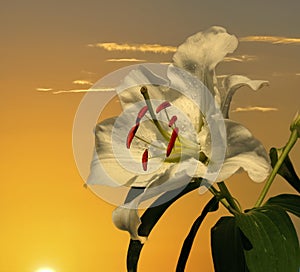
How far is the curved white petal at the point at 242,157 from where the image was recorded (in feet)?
1.98

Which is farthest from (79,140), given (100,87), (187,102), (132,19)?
(187,102)

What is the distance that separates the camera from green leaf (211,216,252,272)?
0.59m

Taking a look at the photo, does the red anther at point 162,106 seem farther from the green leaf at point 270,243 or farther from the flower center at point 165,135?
the green leaf at point 270,243

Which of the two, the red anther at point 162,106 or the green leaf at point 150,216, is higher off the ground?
the red anther at point 162,106

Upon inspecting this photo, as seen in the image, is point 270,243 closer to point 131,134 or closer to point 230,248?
point 230,248

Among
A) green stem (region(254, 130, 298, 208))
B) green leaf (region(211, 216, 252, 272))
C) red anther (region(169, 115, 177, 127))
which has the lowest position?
green leaf (region(211, 216, 252, 272))

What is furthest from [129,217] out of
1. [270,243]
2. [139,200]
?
[270,243]

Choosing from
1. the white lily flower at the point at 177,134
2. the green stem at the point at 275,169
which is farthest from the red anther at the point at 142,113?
the green stem at the point at 275,169

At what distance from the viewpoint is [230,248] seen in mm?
597

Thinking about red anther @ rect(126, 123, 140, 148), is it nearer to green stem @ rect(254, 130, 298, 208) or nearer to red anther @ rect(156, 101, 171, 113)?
red anther @ rect(156, 101, 171, 113)

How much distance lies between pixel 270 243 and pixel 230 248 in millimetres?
35

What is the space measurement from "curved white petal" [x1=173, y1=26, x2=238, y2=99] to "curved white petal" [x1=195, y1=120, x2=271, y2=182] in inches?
1.6

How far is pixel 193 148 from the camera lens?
64cm

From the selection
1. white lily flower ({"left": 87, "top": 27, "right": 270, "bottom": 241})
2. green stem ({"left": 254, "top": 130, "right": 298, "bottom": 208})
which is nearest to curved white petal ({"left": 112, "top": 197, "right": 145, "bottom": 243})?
white lily flower ({"left": 87, "top": 27, "right": 270, "bottom": 241})
